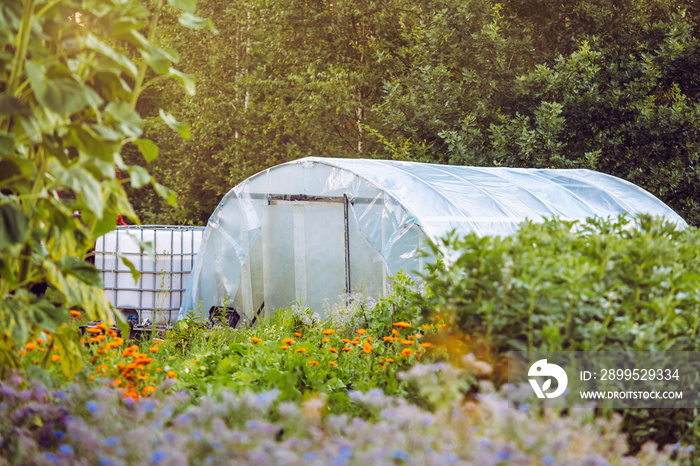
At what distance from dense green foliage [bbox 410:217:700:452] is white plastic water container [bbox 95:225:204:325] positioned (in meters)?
6.08

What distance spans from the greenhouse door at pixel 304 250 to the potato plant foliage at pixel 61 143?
4.66 meters

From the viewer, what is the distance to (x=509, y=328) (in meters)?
2.83

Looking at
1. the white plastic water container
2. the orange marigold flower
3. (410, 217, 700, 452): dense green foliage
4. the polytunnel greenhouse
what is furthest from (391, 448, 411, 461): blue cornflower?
the white plastic water container

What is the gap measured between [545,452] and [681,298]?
1.22m

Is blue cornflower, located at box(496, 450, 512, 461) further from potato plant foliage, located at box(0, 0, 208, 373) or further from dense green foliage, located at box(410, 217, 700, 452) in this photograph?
potato plant foliage, located at box(0, 0, 208, 373)

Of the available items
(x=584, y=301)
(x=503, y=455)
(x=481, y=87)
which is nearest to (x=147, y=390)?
(x=503, y=455)

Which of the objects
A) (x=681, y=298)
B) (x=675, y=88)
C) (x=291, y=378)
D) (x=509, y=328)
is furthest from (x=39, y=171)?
(x=675, y=88)

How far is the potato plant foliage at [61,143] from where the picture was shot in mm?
2225

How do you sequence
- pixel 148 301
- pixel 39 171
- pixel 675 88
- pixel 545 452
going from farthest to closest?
pixel 675 88 → pixel 148 301 → pixel 39 171 → pixel 545 452

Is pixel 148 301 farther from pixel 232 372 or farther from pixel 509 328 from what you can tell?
pixel 509 328

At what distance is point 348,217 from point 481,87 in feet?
24.0

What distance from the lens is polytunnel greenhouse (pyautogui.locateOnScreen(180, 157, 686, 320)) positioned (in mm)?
6621

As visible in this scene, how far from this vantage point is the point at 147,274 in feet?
27.8

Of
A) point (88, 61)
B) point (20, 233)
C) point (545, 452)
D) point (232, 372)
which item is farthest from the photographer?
point (232, 372)
